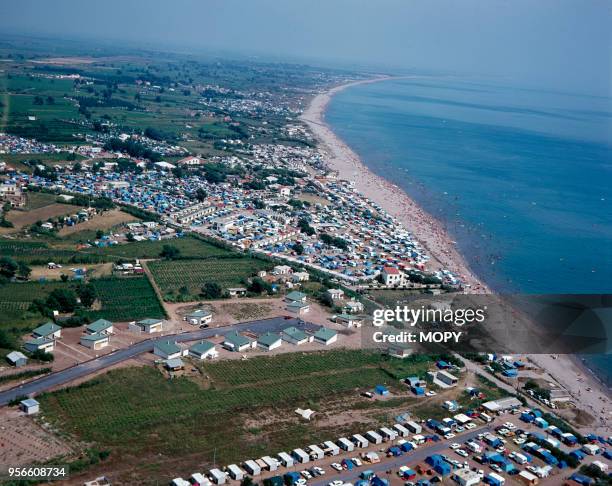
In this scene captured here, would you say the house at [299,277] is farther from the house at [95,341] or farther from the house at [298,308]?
the house at [95,341]

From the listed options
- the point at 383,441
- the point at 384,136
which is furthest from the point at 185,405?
the point at 384,136

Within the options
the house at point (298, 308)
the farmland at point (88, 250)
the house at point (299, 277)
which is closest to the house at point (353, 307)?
the house at point (298, 308)

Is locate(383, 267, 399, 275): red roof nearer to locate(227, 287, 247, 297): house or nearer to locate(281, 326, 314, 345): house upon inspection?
locate(227, 287, 247, 297): house

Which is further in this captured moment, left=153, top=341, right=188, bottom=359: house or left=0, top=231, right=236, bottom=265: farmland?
left=0, top=231, right=236, bottom=265: farmland

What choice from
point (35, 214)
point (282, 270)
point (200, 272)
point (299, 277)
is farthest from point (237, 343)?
point (35, 214)

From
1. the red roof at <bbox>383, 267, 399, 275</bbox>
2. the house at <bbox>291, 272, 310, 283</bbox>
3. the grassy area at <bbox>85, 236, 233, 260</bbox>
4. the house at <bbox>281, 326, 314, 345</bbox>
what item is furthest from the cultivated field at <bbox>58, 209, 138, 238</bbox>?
the house at <bbox>281, 326, 314, 345</bbox>

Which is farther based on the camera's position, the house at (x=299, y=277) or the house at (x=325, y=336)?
the house at (x=299, y=277)
